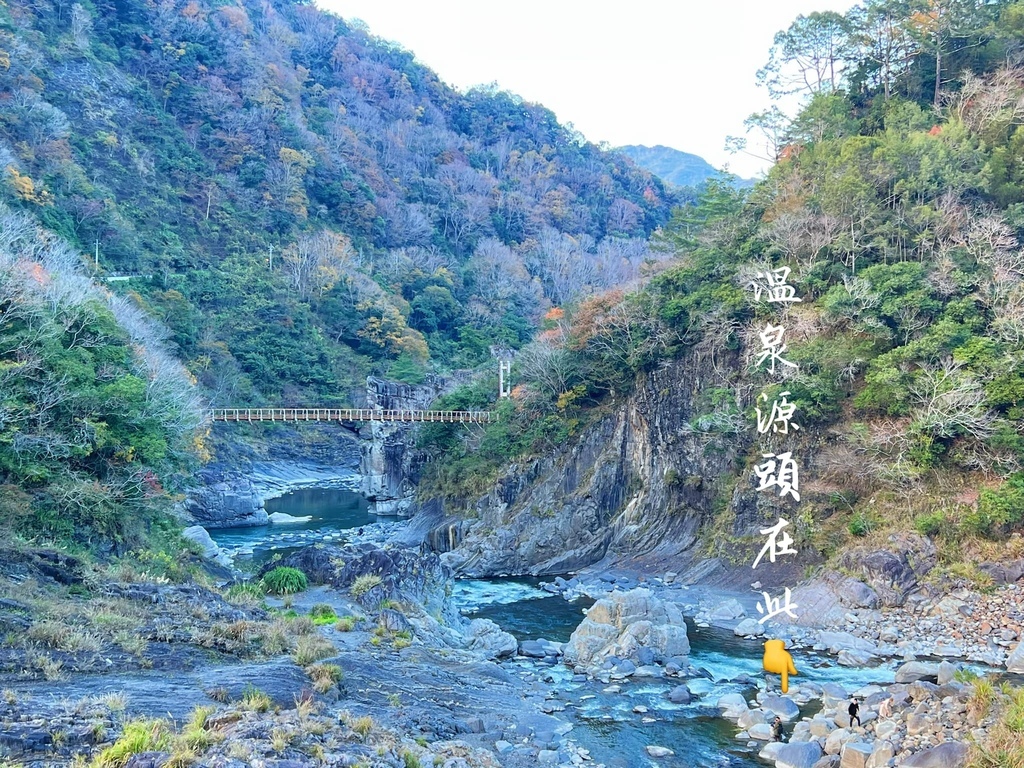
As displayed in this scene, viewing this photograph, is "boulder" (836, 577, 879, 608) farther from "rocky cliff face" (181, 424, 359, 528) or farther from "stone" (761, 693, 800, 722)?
"rocky cliff face" (181, 424, 359, 528)

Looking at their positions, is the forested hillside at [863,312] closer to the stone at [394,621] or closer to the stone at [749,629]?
the stone at [749,629]

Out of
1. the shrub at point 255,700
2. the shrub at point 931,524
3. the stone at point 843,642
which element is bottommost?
the stone at point 843,642

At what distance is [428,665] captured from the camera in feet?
41.7

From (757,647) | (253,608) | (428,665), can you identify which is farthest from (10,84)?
(757,647)

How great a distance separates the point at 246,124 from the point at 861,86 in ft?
138

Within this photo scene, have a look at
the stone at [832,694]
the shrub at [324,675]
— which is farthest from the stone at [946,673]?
the shrub at [324,675]

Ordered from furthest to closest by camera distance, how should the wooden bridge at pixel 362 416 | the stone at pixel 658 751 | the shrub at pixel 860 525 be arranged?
the wooden bridge at pixel 362 416 → the shrub at pixel 860 525 → the stone at pixel 658 751

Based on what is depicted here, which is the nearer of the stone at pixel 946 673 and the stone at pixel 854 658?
the stone at pixel 946 673

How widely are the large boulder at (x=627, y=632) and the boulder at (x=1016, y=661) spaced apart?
554cm

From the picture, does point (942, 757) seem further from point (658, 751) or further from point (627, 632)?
point (627, 632)

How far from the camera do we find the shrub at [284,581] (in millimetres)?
16188

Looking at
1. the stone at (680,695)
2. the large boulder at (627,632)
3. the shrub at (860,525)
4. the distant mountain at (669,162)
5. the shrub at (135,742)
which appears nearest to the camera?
the shrub at (135,742)

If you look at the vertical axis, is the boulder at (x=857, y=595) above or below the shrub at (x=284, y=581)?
below

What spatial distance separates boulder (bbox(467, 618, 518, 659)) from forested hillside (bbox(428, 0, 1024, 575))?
822 centimetres
